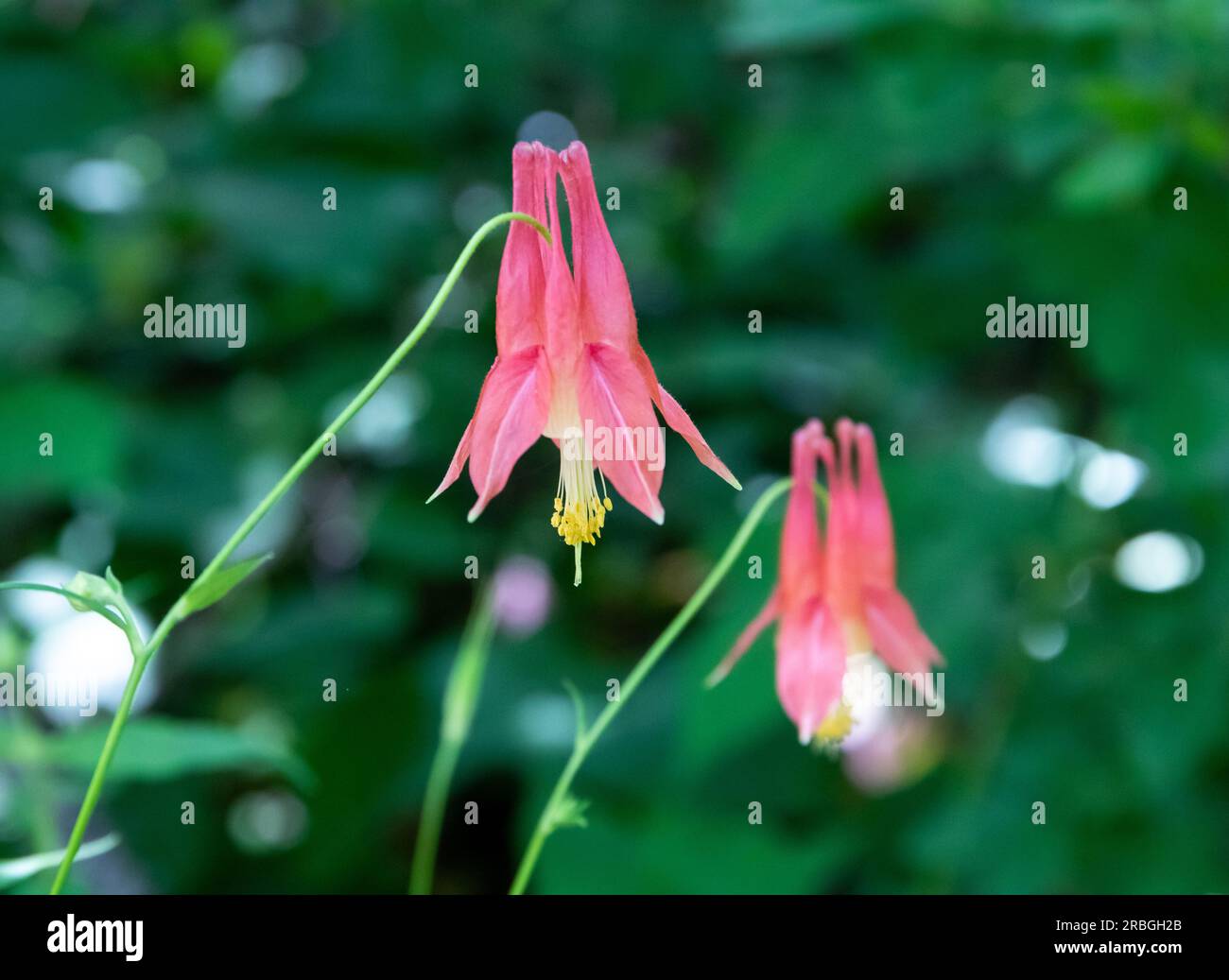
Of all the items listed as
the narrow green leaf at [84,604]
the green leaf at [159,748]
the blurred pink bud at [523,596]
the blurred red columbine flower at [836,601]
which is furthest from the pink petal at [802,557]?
the blurred pink bud at [523,596]

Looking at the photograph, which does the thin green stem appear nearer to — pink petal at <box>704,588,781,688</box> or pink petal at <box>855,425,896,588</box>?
pink petal at <box>704,588,781,688</box>

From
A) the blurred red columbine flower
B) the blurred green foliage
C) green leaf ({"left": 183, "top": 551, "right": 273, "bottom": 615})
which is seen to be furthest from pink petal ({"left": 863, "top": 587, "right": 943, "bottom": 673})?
the blurred green foliage

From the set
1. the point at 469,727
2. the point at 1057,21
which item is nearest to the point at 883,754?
the point at 469,727

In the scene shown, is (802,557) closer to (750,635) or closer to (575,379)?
(750,635)

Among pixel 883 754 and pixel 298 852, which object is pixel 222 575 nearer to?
pixel 298 852

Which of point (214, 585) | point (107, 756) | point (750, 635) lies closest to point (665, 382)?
point (750, 635)

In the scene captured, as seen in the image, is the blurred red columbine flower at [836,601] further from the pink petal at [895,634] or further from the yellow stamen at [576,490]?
the yellow stamen at [576,490]
